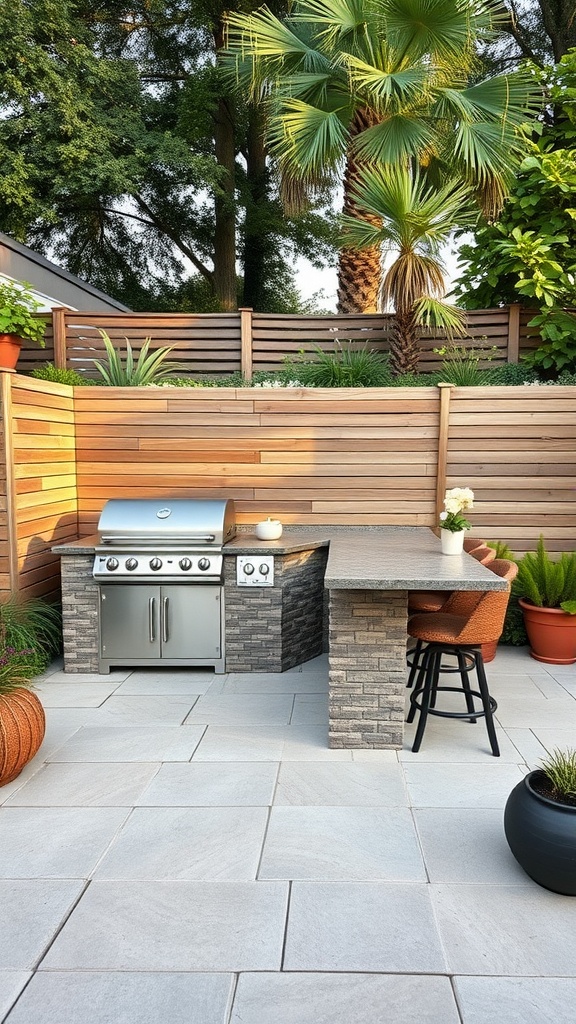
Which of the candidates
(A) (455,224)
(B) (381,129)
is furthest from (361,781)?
(B) (381,129)

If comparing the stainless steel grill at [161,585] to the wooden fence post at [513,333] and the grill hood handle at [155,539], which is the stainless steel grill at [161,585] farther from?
the wooden fence post at [513,333]

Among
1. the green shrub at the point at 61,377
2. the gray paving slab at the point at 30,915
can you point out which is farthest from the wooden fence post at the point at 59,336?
the gray paving slab at the point at 30,915

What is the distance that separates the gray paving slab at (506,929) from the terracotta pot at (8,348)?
14.8ft

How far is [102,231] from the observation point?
13.6m

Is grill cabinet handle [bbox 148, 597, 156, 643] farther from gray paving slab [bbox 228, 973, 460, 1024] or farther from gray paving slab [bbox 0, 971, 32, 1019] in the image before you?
gray paving slab [bbox 228, 973, 460, 1024]

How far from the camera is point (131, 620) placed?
15.0 feet

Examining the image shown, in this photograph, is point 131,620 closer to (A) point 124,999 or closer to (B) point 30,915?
(B) point 30,915

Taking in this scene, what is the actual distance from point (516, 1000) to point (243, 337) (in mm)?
5540

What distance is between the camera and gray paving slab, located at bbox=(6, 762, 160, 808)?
2861mm

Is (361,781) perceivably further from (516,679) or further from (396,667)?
(516,679)

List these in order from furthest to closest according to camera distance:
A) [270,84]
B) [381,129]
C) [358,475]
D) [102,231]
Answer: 1. [102,231]
2. [270,84]
3. [381,129]
4. [358,475]

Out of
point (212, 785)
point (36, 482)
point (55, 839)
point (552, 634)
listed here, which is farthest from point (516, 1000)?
point (36, 482)

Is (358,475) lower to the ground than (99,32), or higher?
lower

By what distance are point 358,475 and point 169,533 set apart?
1.62 m
